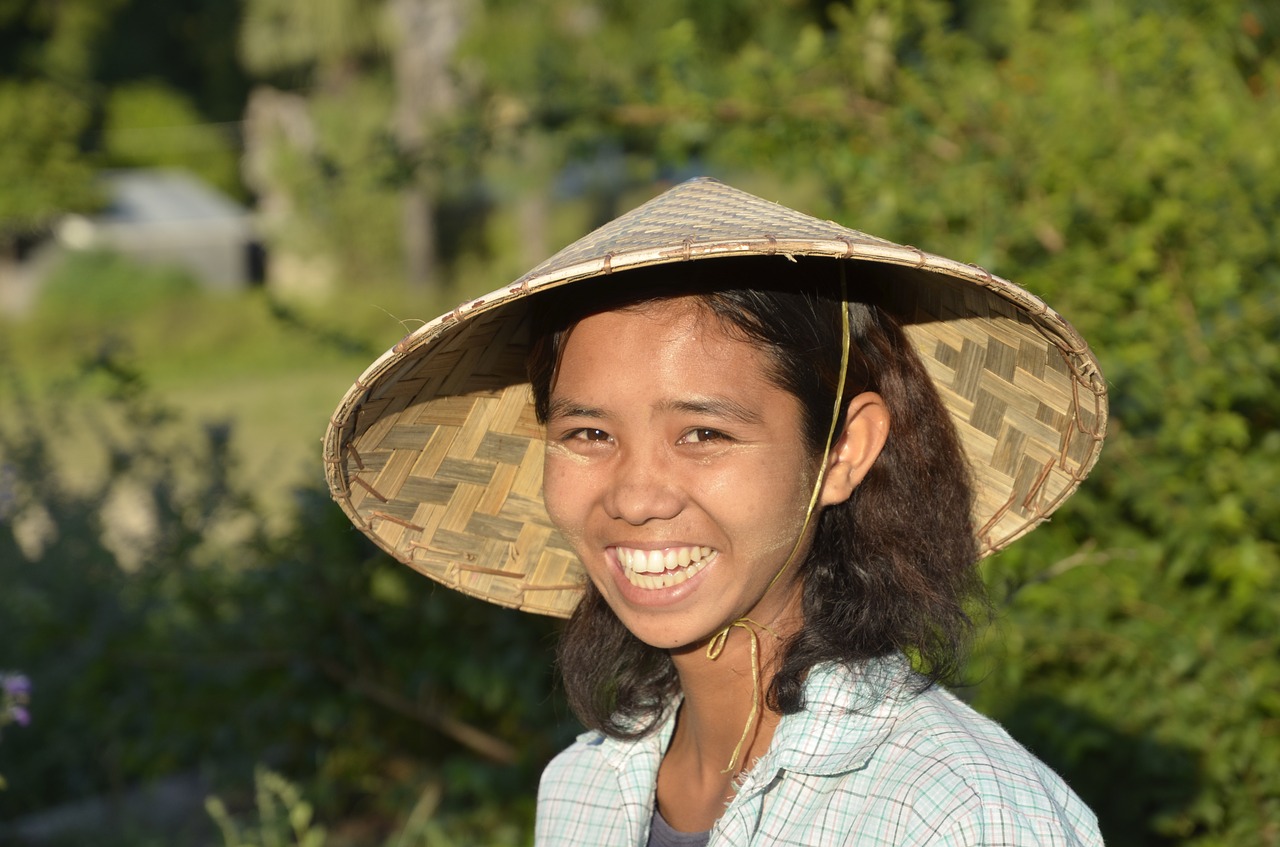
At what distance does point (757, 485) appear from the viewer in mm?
1669

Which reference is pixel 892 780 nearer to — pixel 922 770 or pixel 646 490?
pixel 922 770

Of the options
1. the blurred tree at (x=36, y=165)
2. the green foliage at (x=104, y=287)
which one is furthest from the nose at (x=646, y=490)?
the blurred tree at (x=36, y=165)

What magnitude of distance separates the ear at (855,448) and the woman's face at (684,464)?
6 cm

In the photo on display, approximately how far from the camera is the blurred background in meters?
2.78

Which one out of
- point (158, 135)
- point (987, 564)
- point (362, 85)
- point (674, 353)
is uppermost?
point (674, 353)

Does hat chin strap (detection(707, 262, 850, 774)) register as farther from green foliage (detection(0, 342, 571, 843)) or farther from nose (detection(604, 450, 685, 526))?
green foliage (detection(0, 342, 571, 843))

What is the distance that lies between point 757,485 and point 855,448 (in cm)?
18

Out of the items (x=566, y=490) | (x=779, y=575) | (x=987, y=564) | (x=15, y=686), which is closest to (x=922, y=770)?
(x=779, y=575)

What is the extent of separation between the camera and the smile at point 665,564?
5.54ft

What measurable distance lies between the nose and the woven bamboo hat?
235 mm

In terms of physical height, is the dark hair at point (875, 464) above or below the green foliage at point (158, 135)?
above

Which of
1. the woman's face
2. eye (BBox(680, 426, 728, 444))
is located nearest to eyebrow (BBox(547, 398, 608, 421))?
the woman's face

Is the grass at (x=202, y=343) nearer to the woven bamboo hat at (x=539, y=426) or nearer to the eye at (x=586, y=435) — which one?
the woven bamboo hat at (x=539, y=426)

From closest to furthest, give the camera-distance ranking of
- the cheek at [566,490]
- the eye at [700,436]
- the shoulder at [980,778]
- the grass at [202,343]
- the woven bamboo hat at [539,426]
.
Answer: the shoulder at [980,778] → the woven bamboo hat at [539,426] → the eye at [700,436] → the cheek at [566,490] → the grass at [202,343]
